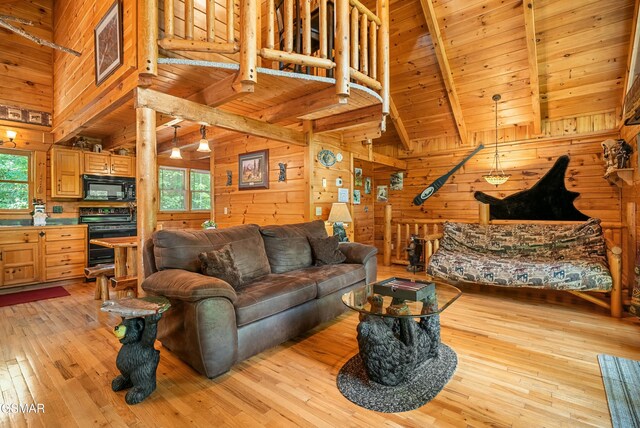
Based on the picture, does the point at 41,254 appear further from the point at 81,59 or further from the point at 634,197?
the point at 634,197

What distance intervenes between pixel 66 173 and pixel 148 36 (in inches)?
144

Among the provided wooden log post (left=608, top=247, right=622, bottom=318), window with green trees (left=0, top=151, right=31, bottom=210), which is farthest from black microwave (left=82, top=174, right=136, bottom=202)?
Answer: wooden log post (left=608, top=247, right=622, bottom=318)

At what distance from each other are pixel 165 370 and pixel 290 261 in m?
1.47

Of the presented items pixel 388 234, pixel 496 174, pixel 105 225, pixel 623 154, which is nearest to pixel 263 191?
pixel 388 234

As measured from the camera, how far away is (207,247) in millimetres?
2686

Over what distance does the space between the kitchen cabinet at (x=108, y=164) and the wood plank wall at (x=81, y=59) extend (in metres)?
0.66

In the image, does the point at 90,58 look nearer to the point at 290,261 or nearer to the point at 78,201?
the point at 78,201

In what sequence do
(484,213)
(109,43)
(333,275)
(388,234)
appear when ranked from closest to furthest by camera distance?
(333,275)
(109,43)
(484,213)
(388,234)

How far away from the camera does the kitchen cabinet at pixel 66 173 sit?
4.79m

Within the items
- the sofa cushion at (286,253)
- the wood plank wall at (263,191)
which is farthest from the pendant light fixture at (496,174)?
the sofa cushion at (286,253)

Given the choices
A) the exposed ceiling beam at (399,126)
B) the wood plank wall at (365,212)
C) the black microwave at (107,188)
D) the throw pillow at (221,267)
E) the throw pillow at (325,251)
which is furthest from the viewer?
the wood plank wall at (365,212)

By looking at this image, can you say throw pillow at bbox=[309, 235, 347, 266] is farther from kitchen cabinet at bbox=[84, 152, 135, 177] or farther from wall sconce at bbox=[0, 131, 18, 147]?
wall sconce at bbox=[0, 131, 18, 147]

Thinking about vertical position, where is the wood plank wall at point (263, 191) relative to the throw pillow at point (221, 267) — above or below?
above

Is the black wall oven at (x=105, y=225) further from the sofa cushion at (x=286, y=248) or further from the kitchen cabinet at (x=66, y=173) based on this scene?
the sofa cushion at (x=286, y=248)
